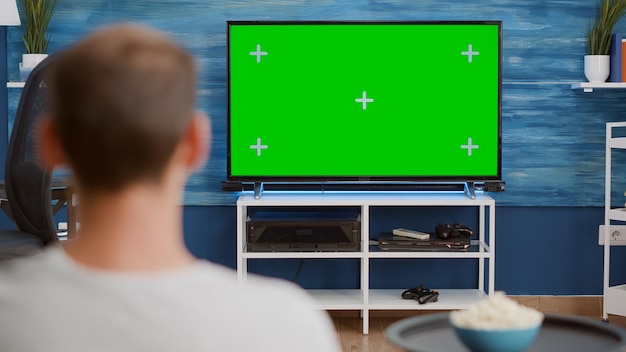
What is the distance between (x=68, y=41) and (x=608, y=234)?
8.79 ft

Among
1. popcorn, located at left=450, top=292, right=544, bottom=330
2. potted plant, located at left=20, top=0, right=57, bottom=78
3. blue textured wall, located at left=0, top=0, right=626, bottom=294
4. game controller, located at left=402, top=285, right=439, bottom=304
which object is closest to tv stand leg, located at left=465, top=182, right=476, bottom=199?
blue textured wall, located at left=0, top=0, right=626, bottom=294

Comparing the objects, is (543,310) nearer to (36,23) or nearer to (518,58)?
(518,58)

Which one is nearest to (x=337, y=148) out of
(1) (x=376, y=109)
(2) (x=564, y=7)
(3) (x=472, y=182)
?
(1) (x=376, y=109)

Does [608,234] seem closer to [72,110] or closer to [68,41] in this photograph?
[68,41]

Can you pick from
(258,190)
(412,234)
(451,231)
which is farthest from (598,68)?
(258,190)

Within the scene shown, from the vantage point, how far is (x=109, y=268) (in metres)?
0.82

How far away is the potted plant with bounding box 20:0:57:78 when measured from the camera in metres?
4.52

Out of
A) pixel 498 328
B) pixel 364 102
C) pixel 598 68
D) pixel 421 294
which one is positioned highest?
pixel 598 68

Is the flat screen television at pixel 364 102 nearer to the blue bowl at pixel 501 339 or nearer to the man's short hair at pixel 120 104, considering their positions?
the blue bowl at pixel 501 339

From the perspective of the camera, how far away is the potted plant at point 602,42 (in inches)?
177

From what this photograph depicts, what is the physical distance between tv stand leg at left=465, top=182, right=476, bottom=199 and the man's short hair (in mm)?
3658

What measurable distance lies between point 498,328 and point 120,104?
130 cm

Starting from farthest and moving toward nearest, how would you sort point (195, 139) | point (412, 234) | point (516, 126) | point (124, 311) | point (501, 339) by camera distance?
point (516, 126) < point (412, 234) < point (501, 339) < point (195, 139) < point (124, 311)

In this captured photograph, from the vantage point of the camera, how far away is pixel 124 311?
787 millimetres
